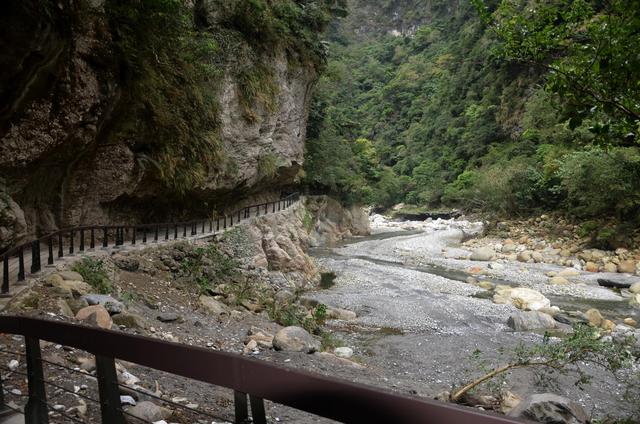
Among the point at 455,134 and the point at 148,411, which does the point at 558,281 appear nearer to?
the point at 148,411

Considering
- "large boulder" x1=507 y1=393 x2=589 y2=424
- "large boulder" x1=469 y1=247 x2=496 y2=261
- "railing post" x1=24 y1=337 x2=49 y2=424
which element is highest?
"railing post" x1=24 y1=337 x2=49 y2=424

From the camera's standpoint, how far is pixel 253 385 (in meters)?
1.51

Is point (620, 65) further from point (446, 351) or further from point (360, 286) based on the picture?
point (360, 286)

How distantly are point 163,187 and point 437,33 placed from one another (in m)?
95.3

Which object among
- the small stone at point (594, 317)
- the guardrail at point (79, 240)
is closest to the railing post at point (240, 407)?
the guardrail at point (79, 240)

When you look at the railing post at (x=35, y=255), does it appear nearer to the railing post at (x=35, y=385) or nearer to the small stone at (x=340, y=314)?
the railing post at (x=35, y=385)

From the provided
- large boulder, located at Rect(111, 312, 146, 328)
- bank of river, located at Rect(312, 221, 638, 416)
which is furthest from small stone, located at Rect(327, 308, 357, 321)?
large boulder, located at Rect(111, 312, 146, 328)

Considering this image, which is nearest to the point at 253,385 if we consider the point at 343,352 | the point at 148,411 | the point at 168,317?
the point at 148,411

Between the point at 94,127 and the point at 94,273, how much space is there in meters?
3.19

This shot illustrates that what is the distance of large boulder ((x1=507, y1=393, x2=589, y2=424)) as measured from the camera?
18.9 ft

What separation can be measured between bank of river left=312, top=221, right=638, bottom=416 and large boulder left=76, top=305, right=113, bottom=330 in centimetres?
467

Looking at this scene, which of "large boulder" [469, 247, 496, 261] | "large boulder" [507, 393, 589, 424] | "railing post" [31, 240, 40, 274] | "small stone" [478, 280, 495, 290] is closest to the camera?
"large boulder" [507, 393, 589, 424]

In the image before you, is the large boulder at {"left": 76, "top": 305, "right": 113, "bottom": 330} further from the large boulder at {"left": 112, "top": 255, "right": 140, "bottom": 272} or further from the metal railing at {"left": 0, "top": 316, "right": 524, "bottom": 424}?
the large boulder at {"left": 112, "top": 255, "right": 140, "bottom": 272}

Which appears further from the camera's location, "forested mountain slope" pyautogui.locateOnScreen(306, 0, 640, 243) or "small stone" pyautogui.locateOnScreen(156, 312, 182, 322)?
"forested mountain slope" pyautogui.locateOnScreen(306, 0, 640, 243)
